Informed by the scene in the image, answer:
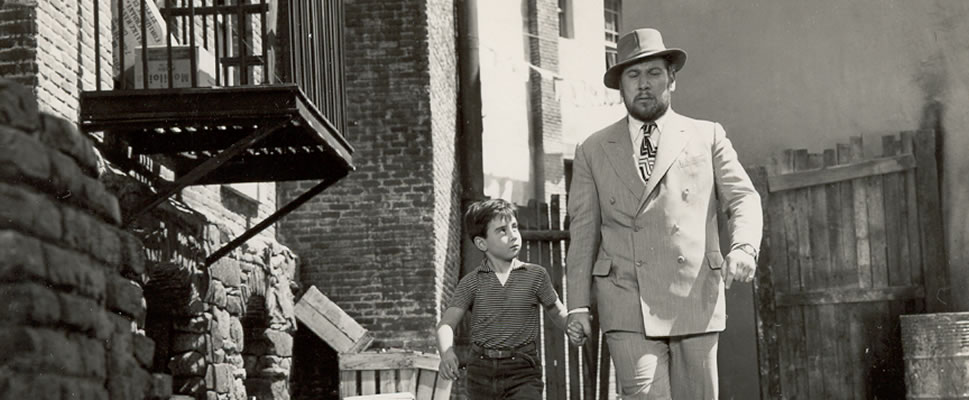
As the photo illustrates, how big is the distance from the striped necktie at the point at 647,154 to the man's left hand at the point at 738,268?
0.56 meters

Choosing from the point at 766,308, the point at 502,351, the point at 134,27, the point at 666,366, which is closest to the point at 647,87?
the point at 666,366

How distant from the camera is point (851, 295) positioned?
11.1 m

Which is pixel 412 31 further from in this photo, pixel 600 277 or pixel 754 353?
pixel 600 277

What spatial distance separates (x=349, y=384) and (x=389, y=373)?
0.36 meters

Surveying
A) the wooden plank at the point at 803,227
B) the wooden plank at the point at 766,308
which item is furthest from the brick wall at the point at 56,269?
the wooden plank at the point at 803,227

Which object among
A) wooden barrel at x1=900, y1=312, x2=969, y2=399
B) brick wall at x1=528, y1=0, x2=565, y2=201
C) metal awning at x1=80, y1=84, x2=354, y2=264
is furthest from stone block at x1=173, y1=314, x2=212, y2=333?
brick wall at x1=528, y1=0, x2=565, y2=201

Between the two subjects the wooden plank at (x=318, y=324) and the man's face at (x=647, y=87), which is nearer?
the man's face at (x=647, y=87)

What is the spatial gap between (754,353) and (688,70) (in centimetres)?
234

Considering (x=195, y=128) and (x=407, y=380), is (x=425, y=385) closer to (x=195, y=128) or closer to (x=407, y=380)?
(x=407, y=380)

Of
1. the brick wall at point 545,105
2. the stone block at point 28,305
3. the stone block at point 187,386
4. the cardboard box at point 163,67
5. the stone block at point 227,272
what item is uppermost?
the brick wall at point 545,105

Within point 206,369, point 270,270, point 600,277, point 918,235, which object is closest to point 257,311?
point 270,270

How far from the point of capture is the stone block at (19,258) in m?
5.39

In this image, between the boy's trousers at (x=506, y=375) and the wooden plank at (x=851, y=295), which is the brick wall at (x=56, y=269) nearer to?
the boy's trousers at (x=506, y=375)

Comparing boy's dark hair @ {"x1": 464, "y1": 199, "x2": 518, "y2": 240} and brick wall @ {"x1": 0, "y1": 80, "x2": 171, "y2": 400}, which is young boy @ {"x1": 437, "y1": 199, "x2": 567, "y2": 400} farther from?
brick wall @ {"x1": 0, "y1": 80, "x2": 171, "y2": 400}
